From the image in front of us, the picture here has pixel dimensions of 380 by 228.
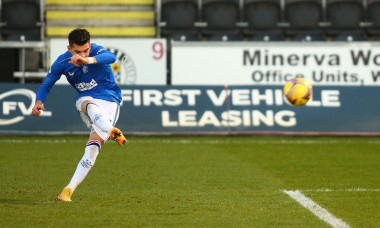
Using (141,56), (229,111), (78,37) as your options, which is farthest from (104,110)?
(141,56)

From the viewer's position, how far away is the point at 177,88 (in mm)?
17047

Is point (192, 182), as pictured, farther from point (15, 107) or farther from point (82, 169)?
point (15, 107)

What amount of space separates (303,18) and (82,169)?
45.7 ft

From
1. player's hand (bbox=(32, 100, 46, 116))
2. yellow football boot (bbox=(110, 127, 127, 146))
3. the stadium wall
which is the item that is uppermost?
player's hand (bbox=(32, 100, 46, 116))

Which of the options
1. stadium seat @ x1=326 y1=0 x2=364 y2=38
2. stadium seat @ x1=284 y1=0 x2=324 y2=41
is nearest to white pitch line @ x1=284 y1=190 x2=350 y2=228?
stadium seat @ x1=284 y1=0 x2=324 y2=41

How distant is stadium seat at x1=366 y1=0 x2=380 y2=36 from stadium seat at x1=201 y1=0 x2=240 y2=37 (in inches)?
135

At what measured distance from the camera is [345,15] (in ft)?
70.4

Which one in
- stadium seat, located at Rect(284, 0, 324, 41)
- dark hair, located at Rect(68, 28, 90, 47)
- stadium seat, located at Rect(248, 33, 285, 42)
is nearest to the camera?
dark hair, located at Rect(68, 28, 90, 47)

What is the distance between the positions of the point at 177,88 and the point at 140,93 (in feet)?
2.47

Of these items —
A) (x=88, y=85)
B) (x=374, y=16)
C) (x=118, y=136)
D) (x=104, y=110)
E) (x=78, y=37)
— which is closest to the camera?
(x=118, y=136)

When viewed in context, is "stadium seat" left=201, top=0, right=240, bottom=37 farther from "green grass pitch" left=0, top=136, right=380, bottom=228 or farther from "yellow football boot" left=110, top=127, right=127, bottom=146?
"yellow football boot" left=110, top=127, right=127, bottom=146

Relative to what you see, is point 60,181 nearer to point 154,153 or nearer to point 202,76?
point 154,153

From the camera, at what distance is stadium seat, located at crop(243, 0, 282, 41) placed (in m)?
21.0

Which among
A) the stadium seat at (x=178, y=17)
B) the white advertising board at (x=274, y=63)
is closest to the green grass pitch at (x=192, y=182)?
the white advertising board at (x=274, y=63)
